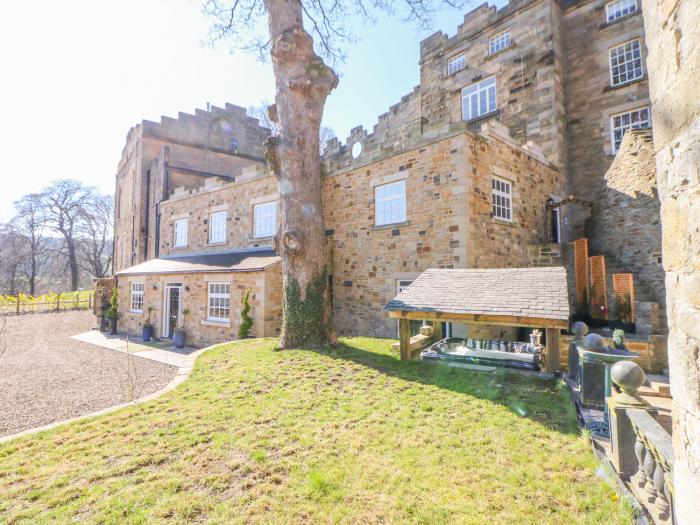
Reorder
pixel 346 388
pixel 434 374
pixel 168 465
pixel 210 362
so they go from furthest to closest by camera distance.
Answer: pixel 210 362, pixel 434 374, pixel 346 388, pixel 168 465

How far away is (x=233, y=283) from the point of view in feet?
41.1

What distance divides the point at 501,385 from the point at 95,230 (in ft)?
125

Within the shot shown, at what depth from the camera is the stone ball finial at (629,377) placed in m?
2.88

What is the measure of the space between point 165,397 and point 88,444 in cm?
152

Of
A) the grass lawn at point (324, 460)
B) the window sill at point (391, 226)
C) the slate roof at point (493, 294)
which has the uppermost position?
the window sill at point (391, 226)

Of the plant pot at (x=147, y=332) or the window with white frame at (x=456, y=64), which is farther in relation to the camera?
the window with white frame at (x=456, y=64)

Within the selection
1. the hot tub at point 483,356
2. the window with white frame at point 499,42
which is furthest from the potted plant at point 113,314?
the window with white frame at point 499,42

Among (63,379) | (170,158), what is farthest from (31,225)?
(63,379)

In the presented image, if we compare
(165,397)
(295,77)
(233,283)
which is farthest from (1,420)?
(295,77)

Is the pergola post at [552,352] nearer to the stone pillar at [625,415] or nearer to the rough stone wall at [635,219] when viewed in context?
the stone pillar at [625,415]

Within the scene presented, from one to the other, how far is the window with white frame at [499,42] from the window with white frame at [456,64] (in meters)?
1.32

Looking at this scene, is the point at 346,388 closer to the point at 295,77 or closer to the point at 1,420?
the point at 1,420

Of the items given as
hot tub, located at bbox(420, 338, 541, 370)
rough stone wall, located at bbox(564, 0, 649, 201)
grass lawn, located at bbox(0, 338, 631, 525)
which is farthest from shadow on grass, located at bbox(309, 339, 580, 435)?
rough stone wall, located at bbox(564, 0, 649, 201)

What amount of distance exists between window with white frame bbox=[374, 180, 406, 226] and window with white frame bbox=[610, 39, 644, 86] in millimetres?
10790
